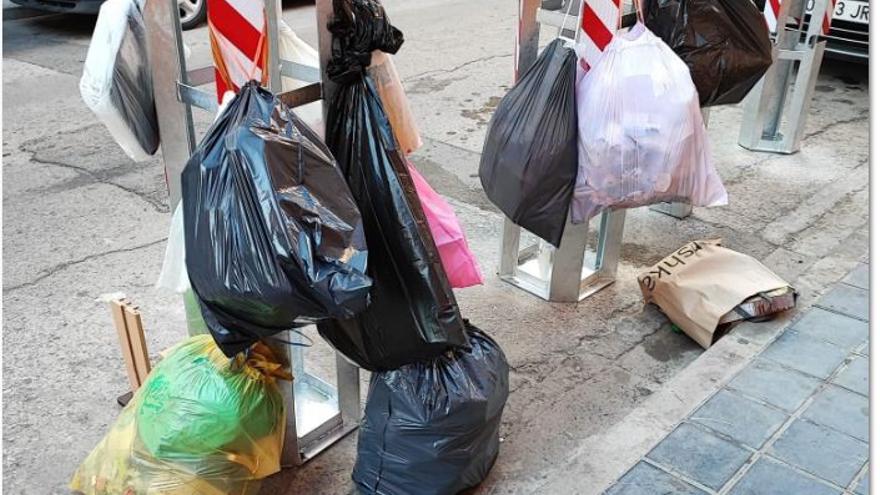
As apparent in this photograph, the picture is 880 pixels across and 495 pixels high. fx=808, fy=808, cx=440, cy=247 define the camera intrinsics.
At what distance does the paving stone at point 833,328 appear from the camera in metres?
2.86

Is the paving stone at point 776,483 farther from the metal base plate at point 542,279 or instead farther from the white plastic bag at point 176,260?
the white plastic bag at point 176,260

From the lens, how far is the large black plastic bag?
76.9 inches

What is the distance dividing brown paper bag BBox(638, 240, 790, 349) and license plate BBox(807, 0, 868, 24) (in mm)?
3660

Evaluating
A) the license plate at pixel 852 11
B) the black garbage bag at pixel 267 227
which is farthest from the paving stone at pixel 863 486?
the license plate at pixel 852 11

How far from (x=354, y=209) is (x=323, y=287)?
22cm

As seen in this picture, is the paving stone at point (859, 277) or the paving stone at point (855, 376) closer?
the paving stone at point (855, 376)

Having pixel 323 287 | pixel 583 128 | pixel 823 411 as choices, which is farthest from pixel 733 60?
pixel 323 287

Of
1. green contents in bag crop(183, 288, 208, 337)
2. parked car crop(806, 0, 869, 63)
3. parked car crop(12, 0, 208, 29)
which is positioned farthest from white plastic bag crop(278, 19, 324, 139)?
parked car crop(12, 0, 208, 29)

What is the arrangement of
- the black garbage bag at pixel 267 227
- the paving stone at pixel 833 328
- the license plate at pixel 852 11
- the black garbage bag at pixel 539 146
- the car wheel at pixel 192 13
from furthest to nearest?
the car wheel at pixel 192 13, the license plate at pixel 852 11, the paving stone at pixel 833 328, the black garbage bag at pixel 539 146, the black garbage bag at pixel 267 227

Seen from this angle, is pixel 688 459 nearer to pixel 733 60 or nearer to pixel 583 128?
pixel 583 128

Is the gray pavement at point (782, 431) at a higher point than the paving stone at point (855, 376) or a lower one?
lower

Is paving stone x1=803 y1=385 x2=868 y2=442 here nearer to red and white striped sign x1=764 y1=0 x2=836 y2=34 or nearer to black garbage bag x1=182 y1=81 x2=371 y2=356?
black garbage bag x1=182 y1=81 x2=371 y2=356

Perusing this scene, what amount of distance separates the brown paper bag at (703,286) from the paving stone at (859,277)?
41 centimetres

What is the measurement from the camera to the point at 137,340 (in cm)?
236
